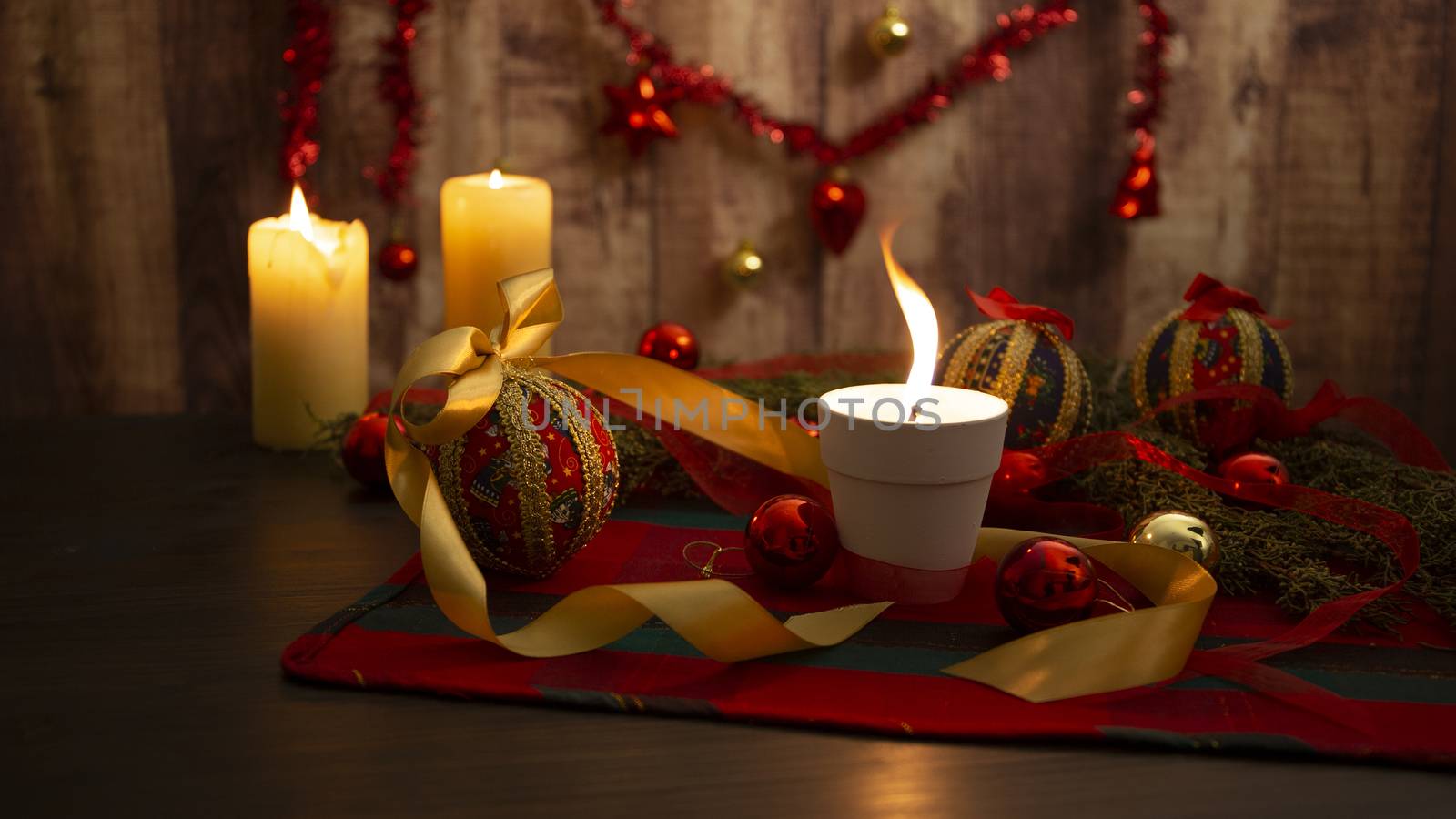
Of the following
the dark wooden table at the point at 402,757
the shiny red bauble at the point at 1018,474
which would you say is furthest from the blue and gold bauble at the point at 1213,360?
the dark wooden table at the point at 402,757

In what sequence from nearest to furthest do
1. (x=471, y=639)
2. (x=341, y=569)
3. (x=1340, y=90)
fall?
(x=471, y=639) < (x=341, y=569) < (x=1340, y=90)

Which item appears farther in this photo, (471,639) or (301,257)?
(301,257)

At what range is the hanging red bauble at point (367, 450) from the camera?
853 millimetres

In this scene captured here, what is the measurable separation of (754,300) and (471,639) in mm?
867

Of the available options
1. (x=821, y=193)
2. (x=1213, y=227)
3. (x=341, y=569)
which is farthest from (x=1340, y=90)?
(x=341, y=569)

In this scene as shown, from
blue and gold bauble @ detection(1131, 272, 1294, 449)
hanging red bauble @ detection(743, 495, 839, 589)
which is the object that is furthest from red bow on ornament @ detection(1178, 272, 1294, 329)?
hanging red bauble @ detection(743, 495, 839, 589)

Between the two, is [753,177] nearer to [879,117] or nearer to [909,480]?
[879,117]

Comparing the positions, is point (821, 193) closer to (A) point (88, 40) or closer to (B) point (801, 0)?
(B) point (801, 0)

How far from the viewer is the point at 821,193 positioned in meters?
1.37

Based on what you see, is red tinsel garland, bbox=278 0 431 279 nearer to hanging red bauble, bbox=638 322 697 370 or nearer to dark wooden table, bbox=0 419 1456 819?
hanging red bauble, bbox=638 322 697 370

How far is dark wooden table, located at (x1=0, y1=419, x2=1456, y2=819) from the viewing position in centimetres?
48

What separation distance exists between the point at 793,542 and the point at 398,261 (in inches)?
30.8

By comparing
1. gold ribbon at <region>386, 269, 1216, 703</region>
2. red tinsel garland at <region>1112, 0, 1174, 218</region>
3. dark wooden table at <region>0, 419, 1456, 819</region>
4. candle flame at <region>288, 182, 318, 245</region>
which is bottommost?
dark wooden table at <region>0, 419, 1456, 819</region>

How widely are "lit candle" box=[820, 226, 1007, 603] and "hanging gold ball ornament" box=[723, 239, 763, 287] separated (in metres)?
0.70
